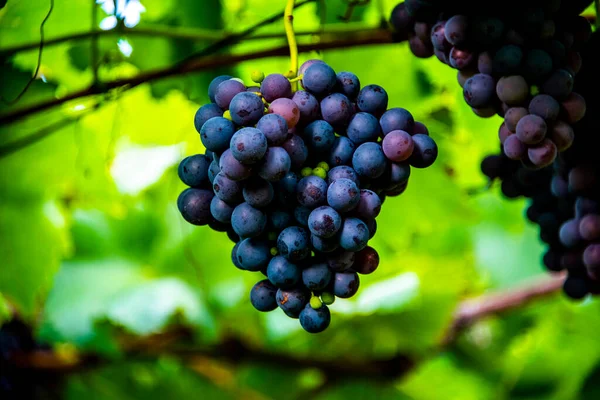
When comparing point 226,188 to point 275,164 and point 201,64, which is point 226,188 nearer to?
point 275,164

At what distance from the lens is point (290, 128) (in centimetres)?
64

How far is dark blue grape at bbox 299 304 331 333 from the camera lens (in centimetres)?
63

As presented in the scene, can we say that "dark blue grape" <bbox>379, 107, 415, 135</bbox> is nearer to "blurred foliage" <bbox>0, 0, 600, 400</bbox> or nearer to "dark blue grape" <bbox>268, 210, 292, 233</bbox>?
"dark blue grape" <bbox>268, 210, 292, 233</bbox>

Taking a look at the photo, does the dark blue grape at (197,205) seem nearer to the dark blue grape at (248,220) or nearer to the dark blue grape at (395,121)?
the dark blue grape at (248,220)

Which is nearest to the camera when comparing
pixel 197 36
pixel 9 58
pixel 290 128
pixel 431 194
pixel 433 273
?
pixel 290 128

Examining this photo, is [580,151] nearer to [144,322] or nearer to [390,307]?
[390,307]

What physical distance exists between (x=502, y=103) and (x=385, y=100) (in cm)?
14

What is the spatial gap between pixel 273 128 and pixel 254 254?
5.4 inches

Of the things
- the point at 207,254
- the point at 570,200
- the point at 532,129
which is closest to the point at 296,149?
the point at 532,129

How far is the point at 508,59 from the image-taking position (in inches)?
27.3

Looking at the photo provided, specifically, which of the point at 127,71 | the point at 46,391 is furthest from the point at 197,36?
the point at 46,391

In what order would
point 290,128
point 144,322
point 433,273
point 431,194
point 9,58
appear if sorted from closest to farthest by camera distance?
1. point 290,128
2. point 9,58
3. point 431,194
4. point 144,322
5. point 433,273

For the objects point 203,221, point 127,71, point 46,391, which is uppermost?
point 127,71

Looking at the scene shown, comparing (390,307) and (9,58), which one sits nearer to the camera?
(9,58)
